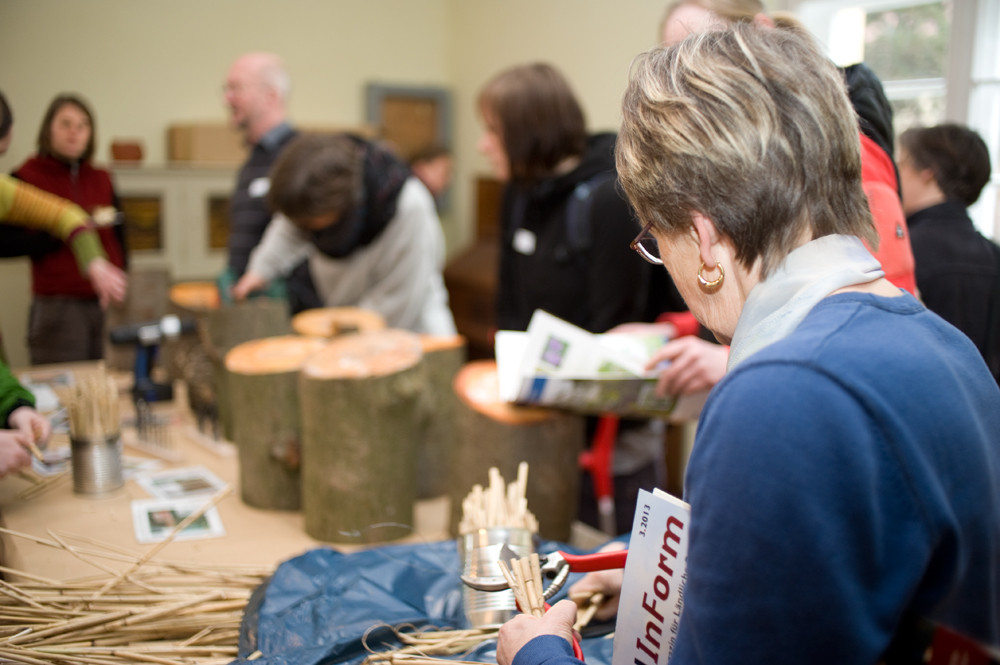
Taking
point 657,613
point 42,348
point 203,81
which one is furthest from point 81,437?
point 203,81

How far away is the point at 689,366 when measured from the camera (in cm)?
176

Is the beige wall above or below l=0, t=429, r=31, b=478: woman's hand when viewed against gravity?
above

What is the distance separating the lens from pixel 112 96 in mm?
3783

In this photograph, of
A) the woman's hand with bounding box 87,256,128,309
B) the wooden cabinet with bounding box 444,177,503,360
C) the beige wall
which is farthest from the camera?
the wooden cabinet with bounding box 444,177,503,360

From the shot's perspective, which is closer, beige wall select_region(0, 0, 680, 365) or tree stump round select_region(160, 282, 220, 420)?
beige wall select_region(0, 0, 680, 365)

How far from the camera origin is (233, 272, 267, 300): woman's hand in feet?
10.2

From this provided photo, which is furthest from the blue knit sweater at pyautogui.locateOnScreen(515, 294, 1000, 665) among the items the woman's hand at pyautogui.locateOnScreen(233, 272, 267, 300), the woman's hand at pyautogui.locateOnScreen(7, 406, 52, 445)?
the woman's hand at pyautogui.locateOnScreen(233, 272, 267, 300)

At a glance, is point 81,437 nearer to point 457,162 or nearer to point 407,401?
point 407,401

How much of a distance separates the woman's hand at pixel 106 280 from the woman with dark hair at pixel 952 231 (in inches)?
92.7

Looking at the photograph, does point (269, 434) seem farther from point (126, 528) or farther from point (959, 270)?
point (959, 270)

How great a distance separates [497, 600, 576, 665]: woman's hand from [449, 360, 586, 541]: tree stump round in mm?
851

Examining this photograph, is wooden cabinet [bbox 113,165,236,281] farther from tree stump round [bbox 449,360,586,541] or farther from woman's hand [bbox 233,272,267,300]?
tree stump round [bbox 449,360,586,541]

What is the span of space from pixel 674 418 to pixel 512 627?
981mm

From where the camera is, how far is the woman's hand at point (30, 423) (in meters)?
1.85
